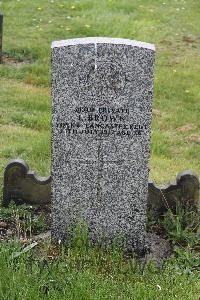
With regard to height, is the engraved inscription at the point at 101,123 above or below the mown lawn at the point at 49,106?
above

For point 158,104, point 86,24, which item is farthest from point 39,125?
point 86,24

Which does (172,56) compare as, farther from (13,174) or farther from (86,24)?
(13,174)

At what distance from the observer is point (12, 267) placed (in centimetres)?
414

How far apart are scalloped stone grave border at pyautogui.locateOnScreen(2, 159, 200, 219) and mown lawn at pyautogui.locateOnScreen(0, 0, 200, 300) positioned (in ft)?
2.36

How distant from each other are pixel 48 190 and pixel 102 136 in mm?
1077

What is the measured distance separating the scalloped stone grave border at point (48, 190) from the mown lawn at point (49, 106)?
0.72 metres

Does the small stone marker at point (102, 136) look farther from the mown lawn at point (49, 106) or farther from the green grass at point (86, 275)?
the mown lawn at point (49, 106)

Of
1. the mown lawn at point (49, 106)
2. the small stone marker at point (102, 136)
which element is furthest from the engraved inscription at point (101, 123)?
the mown lawn at point (49, 106)

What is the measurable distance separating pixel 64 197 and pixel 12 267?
3.08 feet

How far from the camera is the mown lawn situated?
4.20m

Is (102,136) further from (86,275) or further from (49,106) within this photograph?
(49,106)

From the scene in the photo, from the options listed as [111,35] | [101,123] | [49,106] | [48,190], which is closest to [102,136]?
[101,123]

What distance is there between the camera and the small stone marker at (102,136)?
4641 mm

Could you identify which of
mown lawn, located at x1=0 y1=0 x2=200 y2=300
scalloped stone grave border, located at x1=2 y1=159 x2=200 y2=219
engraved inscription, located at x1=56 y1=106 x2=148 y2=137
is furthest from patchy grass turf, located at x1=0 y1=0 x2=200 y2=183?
engraved inscription, located at x1=56 y1=106 x2=148 y2=137
